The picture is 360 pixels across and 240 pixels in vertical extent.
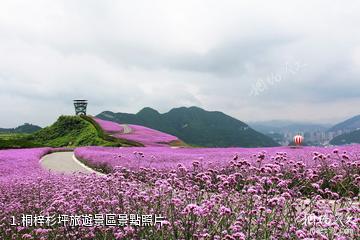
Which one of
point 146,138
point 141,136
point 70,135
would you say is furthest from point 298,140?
point 70,135

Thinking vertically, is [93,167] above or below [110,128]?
below

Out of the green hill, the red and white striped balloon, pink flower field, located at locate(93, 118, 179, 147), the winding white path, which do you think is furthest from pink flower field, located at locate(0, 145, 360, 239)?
pink flower field, located at locate(93, 118, 179, 147)

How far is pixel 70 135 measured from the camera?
64.1 m

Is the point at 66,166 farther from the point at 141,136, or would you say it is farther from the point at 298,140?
the point at 141,136

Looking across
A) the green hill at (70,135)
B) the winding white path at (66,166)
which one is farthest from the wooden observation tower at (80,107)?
the winding white path at (66,166)

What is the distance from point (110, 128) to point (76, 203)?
65435 millimetres

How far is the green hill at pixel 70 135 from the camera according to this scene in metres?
55.9

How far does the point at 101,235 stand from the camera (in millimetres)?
6742

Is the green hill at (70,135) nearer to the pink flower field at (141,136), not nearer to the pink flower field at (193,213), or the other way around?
the pink flower field at (141,136)

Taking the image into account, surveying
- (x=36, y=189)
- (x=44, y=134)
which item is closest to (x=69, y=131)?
(x=44, y=134)

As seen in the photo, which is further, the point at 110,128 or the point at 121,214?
the point at 110,128

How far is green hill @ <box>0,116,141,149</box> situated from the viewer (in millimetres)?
55875

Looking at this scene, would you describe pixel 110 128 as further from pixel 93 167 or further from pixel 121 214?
pixel 121 214

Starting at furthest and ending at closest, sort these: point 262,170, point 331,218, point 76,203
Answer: point 76,203
point 262,170
point 331,218
